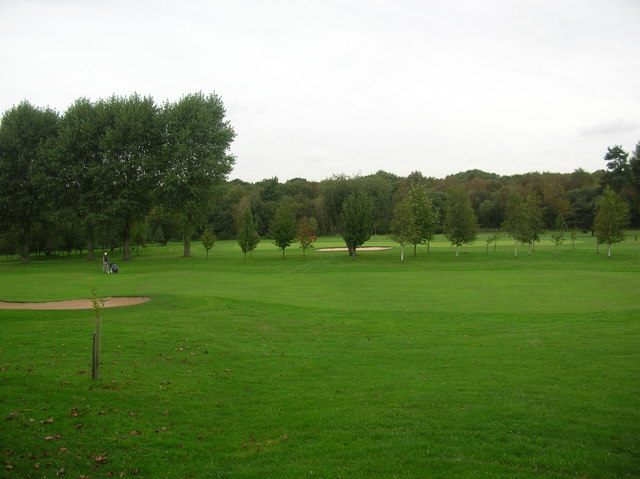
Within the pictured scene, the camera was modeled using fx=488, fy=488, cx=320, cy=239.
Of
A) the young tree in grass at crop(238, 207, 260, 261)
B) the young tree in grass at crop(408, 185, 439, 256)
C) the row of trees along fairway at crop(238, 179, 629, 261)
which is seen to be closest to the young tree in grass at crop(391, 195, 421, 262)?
the row of trees along fairway at crop(238, 179, 629, 261)

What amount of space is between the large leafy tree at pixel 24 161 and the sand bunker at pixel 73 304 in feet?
120

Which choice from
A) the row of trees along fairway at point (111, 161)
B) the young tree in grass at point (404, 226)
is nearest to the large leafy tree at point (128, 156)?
the row of trees along fairway at point (111, 161)

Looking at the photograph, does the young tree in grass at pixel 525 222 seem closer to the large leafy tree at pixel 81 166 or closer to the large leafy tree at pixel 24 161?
the large leafy tree at pixel 81 166

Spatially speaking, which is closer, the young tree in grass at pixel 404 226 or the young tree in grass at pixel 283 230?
the young tree in grass at pixel 404 226

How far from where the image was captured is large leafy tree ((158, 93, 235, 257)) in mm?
55188

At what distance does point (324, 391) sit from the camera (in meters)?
11.0

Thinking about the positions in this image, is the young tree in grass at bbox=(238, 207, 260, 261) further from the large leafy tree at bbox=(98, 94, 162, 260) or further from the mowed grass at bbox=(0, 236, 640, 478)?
the mowed grass at bbox=(0, 236, 640, 478)

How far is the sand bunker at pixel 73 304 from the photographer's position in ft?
73.7

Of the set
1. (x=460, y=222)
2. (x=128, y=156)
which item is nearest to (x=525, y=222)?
(x=460, y=222)

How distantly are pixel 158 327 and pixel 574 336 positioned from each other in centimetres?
1472

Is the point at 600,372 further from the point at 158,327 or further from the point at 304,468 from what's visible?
the point at 158,327

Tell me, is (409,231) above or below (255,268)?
above

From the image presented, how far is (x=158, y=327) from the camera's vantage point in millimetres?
17781

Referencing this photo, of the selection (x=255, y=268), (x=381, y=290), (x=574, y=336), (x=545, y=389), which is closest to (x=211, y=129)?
(x=255, y=268)
